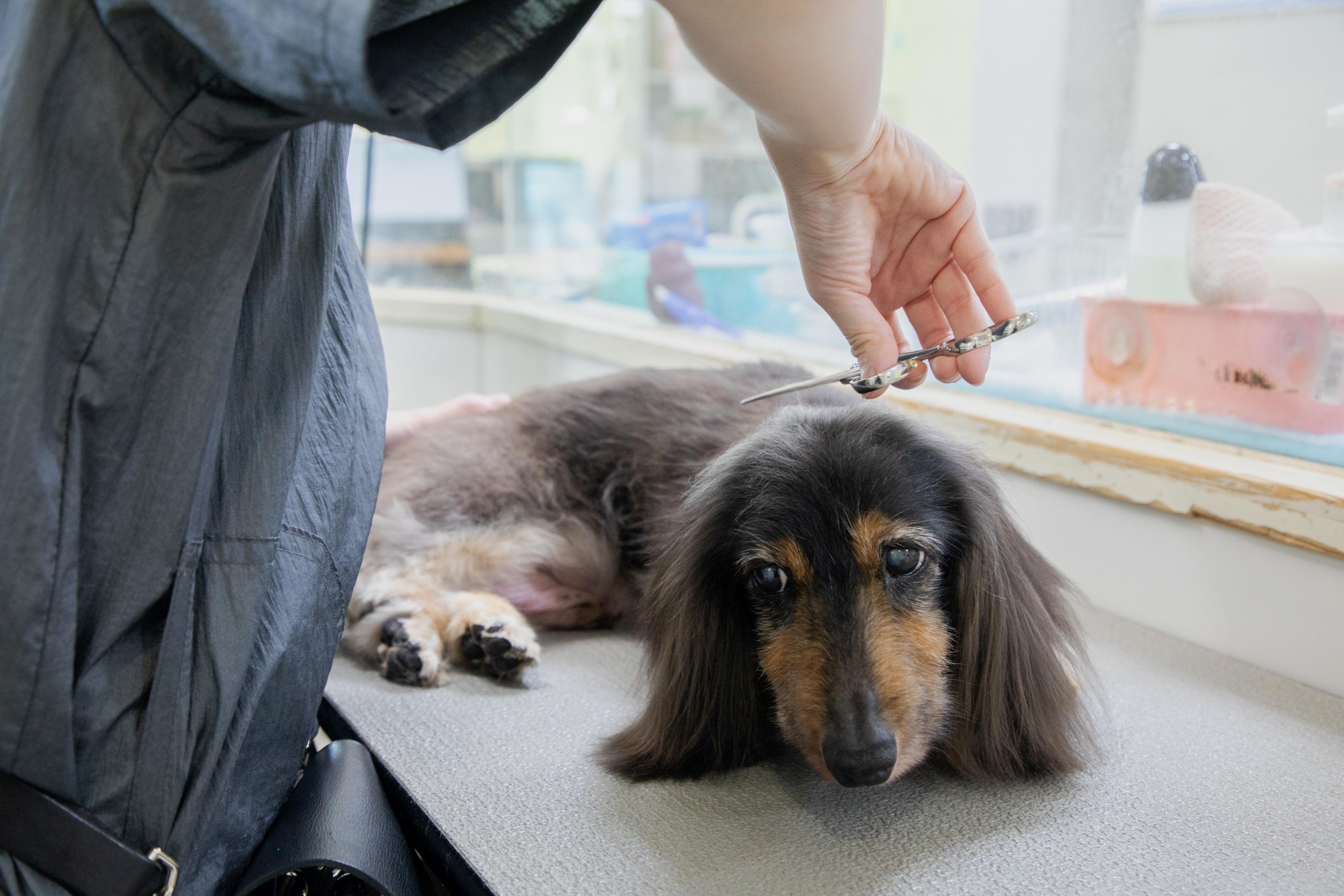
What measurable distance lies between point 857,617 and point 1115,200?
48.4 inches

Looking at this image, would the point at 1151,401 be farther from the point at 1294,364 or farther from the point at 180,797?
the point at 180,797

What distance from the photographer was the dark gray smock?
0.67 metres

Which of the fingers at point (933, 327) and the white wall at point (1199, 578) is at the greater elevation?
the fingers at point (933, 327)

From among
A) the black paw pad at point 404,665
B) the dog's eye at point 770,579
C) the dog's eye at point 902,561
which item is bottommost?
the black paw pad at point 404,665

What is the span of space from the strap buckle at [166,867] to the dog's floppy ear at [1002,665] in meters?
0.83

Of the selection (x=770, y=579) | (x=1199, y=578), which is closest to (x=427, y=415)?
(x=770, y=579)

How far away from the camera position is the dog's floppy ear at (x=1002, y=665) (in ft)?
3.96

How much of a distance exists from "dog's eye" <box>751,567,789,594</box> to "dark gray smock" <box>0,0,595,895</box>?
54 cm

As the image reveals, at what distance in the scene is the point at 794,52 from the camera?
2.53ft

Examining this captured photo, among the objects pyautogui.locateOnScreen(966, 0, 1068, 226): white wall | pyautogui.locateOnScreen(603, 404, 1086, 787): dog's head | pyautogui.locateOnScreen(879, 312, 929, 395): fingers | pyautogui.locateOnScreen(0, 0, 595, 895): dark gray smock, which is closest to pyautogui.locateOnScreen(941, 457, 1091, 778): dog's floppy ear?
pyautogui.locateOnScreen(603, 404, 1086, 787): dog's head

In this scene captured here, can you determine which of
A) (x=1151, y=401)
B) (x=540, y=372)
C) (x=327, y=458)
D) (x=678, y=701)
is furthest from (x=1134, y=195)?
(x=540, y=372)

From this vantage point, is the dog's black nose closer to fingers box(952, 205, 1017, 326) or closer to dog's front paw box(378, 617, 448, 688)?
fingers box(952, 205, 1017, 326)

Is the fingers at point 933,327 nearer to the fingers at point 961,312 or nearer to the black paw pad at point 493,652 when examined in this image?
the fingers at point 961,312

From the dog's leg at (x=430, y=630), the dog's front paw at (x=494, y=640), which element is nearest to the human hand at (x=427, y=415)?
the dog's leg at (x=430, y=630)
